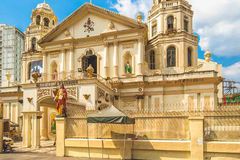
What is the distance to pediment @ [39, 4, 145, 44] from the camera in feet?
108

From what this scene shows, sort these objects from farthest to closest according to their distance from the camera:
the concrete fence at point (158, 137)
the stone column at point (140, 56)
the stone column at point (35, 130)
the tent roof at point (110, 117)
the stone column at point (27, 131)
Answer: the stone column at point (140, 56) → the stone column at point (27, 131) → the stone column at point (35, 130) → the tent roof at point (110, 117) → the concrete fence at point (158, 137)

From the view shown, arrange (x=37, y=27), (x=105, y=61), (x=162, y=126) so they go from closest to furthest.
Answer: (x=162, y=126), (x=105, y=61), (x=37, y=27)

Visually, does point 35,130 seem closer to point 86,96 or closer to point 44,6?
point 86,96

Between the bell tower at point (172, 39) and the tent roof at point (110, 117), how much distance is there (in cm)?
1720

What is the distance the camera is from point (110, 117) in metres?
17.4

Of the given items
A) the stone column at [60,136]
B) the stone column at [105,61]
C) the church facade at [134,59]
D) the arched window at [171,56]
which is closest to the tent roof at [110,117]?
the stone column at [60,136]

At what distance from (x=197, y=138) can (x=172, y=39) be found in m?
19.7

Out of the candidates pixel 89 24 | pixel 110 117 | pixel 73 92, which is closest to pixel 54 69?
pixel 89 24

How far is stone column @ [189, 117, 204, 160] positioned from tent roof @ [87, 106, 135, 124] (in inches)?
134

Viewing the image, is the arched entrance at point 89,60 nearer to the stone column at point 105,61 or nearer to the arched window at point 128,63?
the stone column at point 105,61

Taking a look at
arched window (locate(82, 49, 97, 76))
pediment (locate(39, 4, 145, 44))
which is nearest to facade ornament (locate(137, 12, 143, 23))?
pediment (locate(39, 4, 145, 44))

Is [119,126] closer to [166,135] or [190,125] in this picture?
[166,135]

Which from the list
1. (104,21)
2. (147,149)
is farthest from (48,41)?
(147,149)

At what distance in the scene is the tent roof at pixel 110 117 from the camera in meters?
17.1
